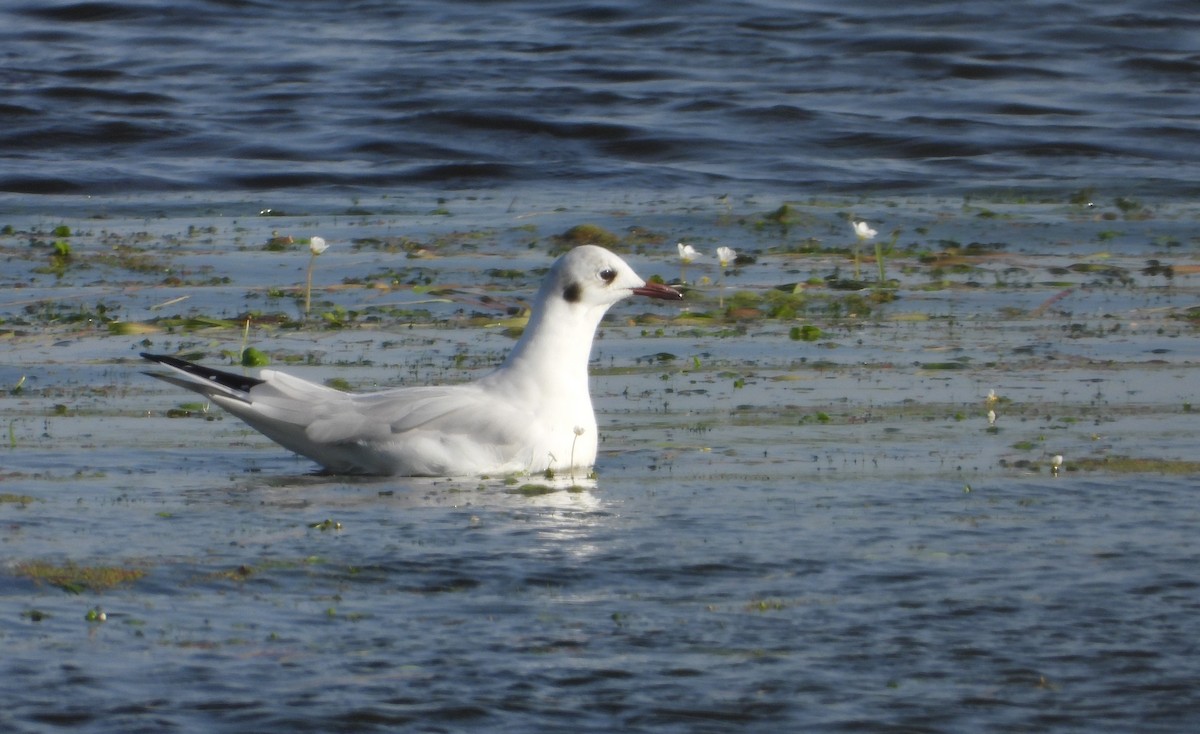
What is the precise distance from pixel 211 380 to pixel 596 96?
13.9 meters

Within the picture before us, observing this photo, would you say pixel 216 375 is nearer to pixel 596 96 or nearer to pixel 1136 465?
pixel 1136 465

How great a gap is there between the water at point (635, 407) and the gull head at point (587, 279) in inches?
22.5

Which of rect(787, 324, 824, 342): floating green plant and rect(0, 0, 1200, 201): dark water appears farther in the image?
rect(0, 0, 1200, 201): dark water

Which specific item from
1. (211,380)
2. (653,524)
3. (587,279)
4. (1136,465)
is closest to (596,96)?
(587,279)

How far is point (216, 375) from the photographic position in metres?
7.44

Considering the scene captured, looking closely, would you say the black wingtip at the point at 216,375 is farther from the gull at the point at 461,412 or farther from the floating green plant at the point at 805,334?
the floating green plant at the point at 805,334

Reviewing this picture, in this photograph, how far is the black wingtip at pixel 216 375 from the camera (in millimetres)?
7410

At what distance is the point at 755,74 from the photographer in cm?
2245

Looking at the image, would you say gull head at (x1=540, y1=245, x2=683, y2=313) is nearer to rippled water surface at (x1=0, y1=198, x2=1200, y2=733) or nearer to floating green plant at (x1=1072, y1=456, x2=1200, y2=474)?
rippled water surface at (x1=0, y1=198, x2=1200, y2=733)

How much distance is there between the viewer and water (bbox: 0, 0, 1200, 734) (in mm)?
4637

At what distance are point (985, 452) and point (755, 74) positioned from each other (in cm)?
1555

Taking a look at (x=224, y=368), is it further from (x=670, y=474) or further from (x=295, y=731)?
(x=295, y=731)

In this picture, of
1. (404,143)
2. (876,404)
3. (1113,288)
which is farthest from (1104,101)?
(876,404)

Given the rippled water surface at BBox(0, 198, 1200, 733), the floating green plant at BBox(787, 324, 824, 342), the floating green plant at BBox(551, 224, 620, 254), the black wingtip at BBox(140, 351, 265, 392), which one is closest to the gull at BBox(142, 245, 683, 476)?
the black wingtip at BBox(140, 351, 265, 392)
